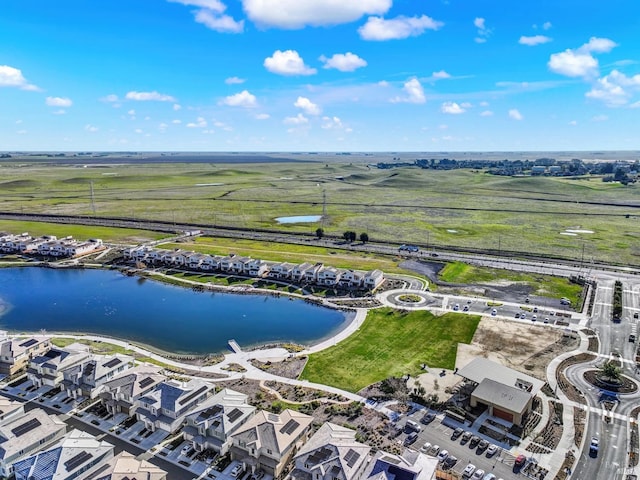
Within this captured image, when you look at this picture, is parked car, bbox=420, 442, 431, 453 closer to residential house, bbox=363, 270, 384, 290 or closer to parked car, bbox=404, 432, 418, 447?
parked car, bbox=404, 432, 418, 447

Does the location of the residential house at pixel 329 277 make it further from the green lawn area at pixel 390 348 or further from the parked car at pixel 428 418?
the parked car at pixel 428 418

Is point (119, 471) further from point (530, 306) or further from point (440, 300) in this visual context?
point (530, 306)

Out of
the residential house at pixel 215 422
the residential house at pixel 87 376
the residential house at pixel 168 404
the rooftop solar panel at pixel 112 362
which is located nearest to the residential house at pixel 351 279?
the residential house at pixel 168 404

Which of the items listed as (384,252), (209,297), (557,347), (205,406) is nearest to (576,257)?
(384,252)

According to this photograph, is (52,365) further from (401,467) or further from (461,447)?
(461,447)

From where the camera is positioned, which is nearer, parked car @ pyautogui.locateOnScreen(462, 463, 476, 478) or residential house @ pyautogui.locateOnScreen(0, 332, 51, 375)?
parked car @ pyautogui.locateOnScreen(462, 463, 476, 478)

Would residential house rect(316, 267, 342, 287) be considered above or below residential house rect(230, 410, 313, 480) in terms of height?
above

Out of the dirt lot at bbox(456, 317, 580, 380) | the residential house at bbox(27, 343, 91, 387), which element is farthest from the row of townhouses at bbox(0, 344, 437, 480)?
Result: the dirt lot at bbox(456, 317, 580, 380)
